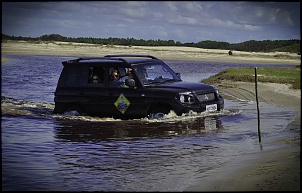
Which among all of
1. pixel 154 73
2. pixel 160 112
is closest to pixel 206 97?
pixel 160 112

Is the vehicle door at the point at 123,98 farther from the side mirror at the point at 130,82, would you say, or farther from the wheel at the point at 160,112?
the wheel at the point at 160,112

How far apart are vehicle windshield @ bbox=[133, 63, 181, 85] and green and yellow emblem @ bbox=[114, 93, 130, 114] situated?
61cm

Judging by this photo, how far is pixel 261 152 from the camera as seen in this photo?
31.5 feet

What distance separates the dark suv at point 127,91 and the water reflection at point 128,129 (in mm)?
299

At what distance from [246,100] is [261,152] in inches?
405

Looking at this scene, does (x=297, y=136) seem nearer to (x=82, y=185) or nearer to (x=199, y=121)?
(x=199, y=121)

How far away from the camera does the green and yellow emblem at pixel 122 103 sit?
1351 centimetres

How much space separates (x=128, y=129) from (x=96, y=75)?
2.04 meters

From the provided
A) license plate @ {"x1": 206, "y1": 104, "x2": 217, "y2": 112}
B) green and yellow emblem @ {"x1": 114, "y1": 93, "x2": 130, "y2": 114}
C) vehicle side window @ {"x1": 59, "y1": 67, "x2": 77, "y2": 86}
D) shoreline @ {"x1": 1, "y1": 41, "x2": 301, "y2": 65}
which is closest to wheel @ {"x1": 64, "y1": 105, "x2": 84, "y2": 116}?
vehicle side window @ {"x1": 59, "y1": 67, "x2": 77, "y2": 86}

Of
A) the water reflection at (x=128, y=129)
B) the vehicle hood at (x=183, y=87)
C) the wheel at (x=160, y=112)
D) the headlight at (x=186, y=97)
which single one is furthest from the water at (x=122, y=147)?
the vehicle hood at (x=183, y=87)

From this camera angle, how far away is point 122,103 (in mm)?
13547

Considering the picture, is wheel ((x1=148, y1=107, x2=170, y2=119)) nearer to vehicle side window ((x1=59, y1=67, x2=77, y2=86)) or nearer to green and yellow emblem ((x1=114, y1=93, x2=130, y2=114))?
green and yellow emblem ((x1=114, y1=93, x2=130, y2=114))

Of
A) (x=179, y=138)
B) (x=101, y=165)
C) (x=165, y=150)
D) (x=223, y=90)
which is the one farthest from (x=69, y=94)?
(x=223, y=90)

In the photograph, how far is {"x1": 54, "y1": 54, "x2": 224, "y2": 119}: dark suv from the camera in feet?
A: 43.0
